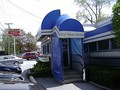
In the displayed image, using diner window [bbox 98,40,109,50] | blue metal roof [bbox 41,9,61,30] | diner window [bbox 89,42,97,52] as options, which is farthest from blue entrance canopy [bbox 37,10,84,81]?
diner window [bbox 89,42,97,52]

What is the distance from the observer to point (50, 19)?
63.5 ft

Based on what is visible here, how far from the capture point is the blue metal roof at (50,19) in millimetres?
19195

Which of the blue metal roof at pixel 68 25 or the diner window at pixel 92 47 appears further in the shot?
the diner window at pixel 92 47

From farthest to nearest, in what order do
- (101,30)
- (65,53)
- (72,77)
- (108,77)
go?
(65,53), (101,30), (72,77), (108,77)

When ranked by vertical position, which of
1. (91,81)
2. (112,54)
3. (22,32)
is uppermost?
(22,32)

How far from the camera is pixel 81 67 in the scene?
18.0 metres

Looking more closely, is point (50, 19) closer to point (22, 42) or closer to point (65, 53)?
point (65, 53)

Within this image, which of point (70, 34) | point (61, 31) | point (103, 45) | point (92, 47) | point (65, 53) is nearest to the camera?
point (61, 31)

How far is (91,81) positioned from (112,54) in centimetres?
222

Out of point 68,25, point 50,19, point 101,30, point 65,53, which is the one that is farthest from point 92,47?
point 68,25

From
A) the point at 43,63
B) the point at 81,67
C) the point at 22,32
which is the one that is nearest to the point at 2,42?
the point at 22,32

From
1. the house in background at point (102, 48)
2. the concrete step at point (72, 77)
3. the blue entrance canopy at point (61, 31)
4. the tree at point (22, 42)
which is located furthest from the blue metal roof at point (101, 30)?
the tree at point (22, 42)

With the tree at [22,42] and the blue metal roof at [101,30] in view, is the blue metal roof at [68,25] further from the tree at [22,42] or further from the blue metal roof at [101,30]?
the tree at [22,42]

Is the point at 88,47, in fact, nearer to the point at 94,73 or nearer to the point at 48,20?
the point at 48,20
